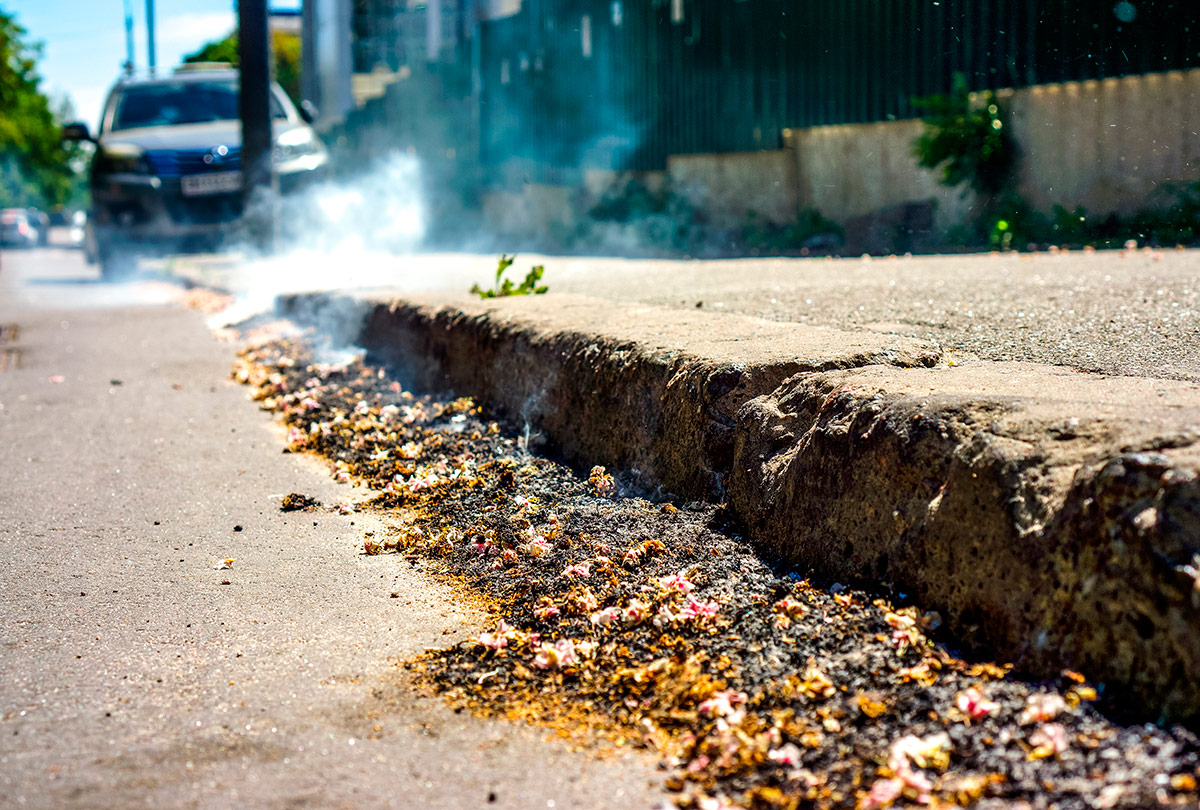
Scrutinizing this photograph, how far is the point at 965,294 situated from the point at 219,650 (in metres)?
3.41

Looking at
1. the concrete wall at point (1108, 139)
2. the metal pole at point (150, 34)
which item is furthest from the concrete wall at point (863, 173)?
the metal pole at point (150, 34)

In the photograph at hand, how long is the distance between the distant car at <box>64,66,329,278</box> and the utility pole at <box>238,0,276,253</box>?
2.80 feet

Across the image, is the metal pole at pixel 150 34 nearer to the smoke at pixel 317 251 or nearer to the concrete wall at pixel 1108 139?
the smoke at pixel 317 251

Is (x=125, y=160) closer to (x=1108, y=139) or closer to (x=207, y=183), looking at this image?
(x=207, y=183)

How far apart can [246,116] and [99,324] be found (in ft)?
7.95

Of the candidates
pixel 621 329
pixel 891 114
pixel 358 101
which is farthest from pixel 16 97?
pixel 621 329

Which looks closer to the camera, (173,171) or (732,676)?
(732,676)

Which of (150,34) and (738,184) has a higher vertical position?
(150,34)

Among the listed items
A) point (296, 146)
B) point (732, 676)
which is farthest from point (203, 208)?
point (732, 676)

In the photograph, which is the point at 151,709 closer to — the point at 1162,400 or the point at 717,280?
the point at 1162,400

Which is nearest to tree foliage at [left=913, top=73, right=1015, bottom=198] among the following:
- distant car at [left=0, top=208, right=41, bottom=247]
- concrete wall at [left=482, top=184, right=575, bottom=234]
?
concrete wall at [left=482, top=184, right=575, bottom=234]

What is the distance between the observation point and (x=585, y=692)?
6.63ft

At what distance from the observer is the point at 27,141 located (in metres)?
67.2

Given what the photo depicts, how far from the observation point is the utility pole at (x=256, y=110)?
31.2 ft
